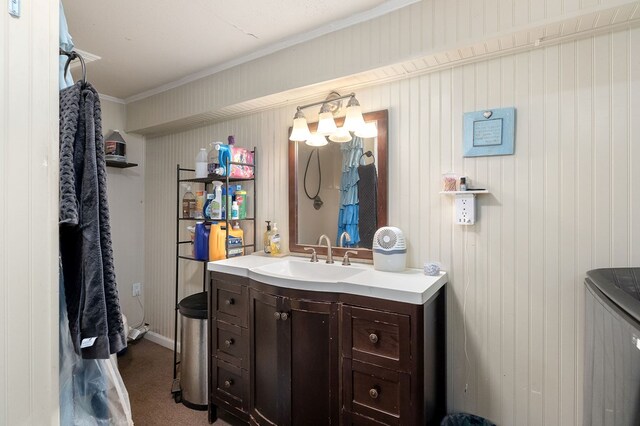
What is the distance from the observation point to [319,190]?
2252mm

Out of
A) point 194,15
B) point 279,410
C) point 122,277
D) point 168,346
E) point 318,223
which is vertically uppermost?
point 194,15

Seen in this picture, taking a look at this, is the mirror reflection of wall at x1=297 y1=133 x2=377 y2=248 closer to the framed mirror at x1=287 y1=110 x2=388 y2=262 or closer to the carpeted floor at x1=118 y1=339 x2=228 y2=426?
the framed mirror at x1=287 y1=110 x2=388 y2=262

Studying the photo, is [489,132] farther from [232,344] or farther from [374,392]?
[232,344]

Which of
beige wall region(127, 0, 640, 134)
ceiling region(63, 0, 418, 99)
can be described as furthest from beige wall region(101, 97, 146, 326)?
beige wall region(127, 0, 640, 134)

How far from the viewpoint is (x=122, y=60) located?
2420 mm

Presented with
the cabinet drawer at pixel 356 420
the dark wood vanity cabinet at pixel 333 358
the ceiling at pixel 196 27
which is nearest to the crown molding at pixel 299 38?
the ceiling at pixel 196 27

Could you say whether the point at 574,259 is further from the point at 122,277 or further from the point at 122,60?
the point at 122,277

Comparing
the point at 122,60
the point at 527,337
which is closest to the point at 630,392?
the point at 527,337

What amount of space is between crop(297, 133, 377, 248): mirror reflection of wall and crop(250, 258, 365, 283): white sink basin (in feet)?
0.63

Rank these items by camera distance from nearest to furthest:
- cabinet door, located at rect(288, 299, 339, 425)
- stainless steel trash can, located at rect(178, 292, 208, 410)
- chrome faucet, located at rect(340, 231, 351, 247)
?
cabinet door, located at rect(288, 299, 339, 425) < chrome faucet, located at rect(340, 231, 351, 247) < stainless steel trash can, located at rect(178, 292, 208, 410)

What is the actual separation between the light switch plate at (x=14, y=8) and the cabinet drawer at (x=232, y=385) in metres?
1.81

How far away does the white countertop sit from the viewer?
4.56ft

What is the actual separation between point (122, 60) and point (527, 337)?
312cm

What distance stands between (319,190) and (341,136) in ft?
1.33
